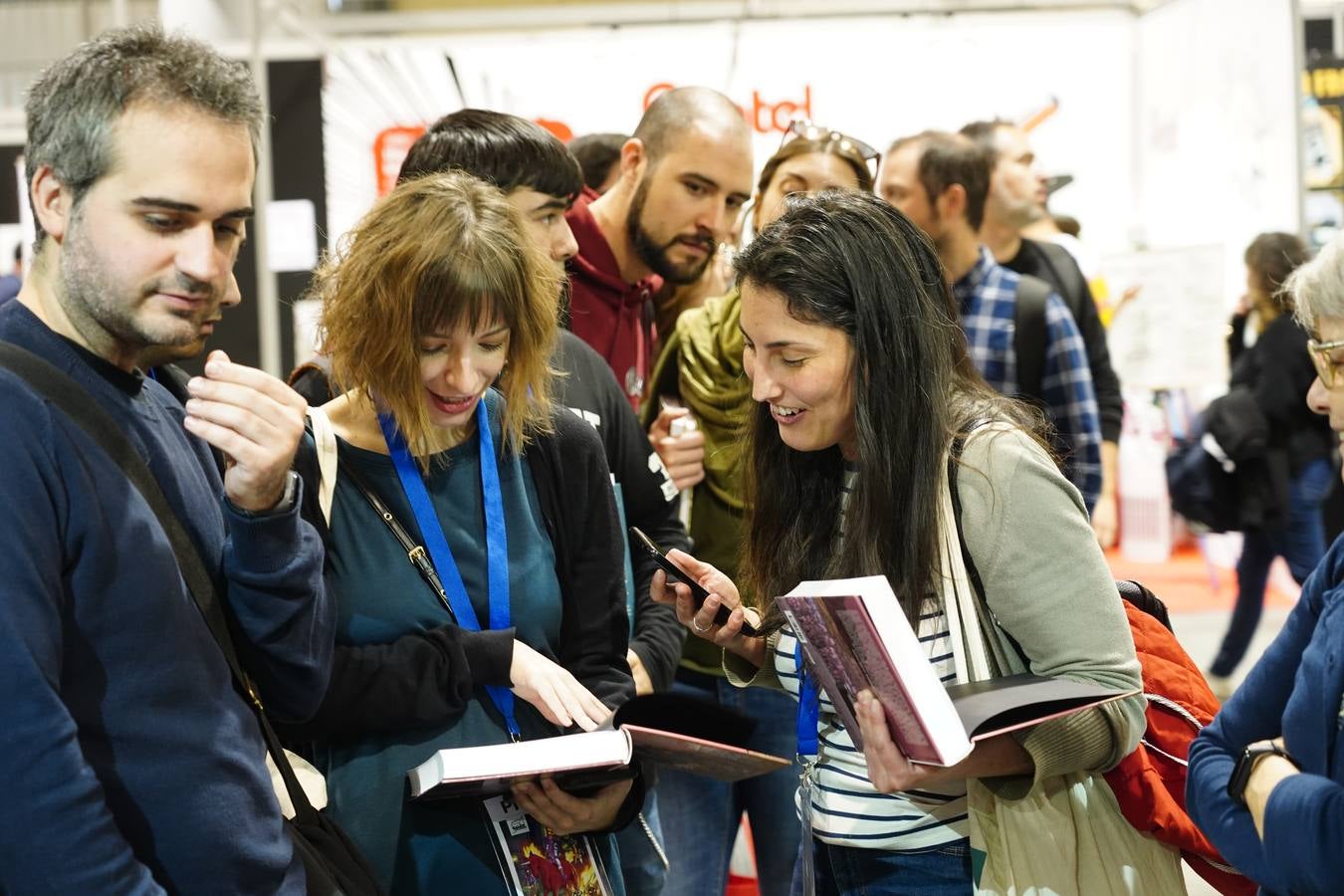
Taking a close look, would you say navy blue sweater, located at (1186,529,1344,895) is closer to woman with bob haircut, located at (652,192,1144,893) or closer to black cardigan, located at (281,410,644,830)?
woman with bob haircut, located at (652,192,1144,893)

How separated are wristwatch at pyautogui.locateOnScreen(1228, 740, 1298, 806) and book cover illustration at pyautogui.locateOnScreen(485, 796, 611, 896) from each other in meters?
0.89

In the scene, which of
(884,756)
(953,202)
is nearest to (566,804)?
(884,756)

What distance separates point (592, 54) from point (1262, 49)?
284cm

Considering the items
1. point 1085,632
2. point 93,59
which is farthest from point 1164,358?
point 93,59

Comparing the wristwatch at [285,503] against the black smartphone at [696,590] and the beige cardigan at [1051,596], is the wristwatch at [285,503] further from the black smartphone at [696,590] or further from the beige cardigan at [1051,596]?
the beige cardigan at [1051,596]

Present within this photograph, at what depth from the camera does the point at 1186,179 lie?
6.01 meters

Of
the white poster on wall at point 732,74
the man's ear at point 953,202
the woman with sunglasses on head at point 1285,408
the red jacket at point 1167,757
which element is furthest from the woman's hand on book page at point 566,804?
the white poster on wall at point 732,74

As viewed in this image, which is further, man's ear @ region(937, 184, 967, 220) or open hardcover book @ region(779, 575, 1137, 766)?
man's ear @ region(937, 184, 967, 220)

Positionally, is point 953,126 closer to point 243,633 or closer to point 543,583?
point 543,583

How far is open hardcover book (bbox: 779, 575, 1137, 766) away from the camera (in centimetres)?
150

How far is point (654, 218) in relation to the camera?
3090mm

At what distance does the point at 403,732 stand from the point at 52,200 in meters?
0.86

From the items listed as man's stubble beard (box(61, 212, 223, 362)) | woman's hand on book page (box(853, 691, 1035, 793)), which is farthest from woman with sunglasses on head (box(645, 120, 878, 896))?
man's stubble beard (box(61, 212, 223, 362))

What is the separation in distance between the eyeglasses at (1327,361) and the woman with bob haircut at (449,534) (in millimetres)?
1028
